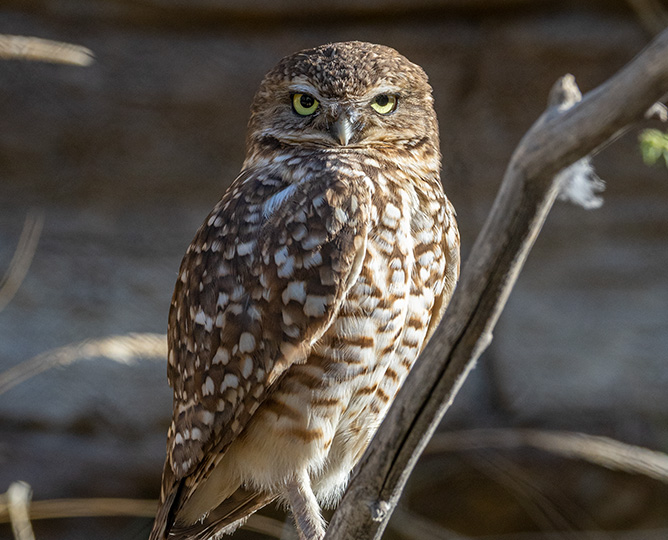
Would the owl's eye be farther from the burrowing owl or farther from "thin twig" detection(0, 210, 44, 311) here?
"thin twig" detection(0, 210, 44, 311)

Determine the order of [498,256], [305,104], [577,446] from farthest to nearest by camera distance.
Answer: [577,446] < [305,104] < [498,256]

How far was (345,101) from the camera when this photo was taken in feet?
7.13

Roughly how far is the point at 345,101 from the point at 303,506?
3.57 feet

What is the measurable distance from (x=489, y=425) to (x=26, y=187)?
2701mm

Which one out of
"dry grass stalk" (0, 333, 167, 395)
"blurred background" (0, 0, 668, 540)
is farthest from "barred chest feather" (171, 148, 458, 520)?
"blurred background" (0, 0, 668, 540)

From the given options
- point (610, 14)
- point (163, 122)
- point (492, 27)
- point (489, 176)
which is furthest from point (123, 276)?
point (610, 14)

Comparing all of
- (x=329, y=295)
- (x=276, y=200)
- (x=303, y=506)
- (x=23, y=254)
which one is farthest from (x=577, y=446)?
(x=23, y=254)

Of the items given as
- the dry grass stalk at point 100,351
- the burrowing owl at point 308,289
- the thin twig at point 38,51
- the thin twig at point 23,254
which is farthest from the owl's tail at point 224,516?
the thin twig at point 23,254

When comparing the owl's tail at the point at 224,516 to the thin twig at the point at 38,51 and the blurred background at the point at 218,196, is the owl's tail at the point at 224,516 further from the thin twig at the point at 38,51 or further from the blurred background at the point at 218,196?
the blurred background at the point at 218,196

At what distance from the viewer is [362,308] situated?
2.00 meters

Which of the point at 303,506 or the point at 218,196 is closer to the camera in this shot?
the point at 303,506

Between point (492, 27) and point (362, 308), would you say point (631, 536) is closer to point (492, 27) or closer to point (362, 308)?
point (492, 27)

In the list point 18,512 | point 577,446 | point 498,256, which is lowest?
point 18,512

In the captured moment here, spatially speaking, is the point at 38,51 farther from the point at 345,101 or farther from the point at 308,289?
the point at 308,289
